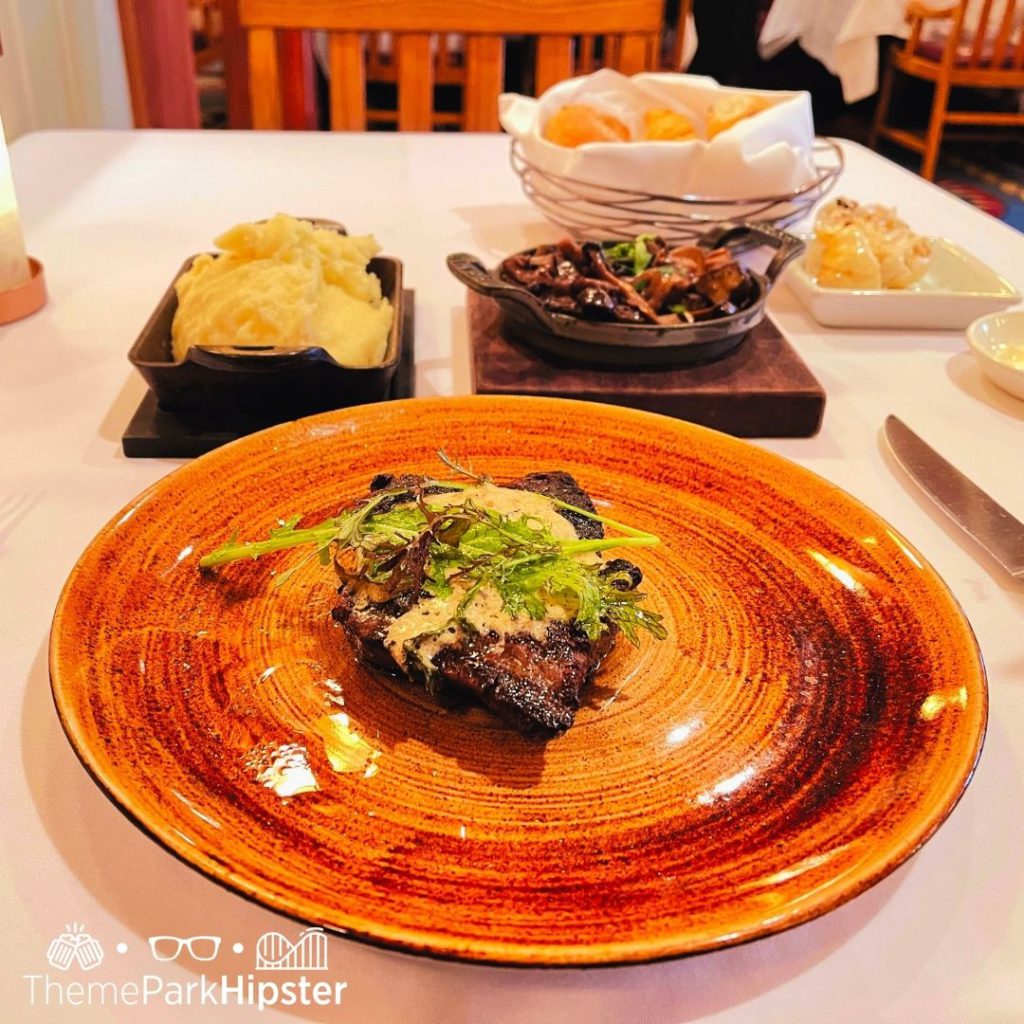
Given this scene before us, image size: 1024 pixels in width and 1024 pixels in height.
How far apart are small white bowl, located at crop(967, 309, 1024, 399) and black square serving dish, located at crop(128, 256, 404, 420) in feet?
2.80

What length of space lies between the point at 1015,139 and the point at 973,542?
20.0ft

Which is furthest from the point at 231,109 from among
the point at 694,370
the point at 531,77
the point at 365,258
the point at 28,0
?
the point at 694,370

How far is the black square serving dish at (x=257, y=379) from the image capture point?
1.12 meters

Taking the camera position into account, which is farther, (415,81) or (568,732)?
(415,81)

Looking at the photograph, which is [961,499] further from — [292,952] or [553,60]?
[553,60]

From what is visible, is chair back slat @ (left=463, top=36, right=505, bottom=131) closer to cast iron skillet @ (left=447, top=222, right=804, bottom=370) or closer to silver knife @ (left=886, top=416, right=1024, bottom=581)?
cast iron skillet @ (left=447, top=222, right=804, bottom=370)

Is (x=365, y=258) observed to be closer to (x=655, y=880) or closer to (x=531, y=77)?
(x=655, y=880)

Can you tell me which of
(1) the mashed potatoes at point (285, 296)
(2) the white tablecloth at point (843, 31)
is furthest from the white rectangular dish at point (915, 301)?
(2) the white tablecloth at point (843, 31)

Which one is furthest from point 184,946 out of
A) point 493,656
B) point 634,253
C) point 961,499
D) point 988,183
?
point 988,183

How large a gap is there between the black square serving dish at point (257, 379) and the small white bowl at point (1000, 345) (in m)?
0.85

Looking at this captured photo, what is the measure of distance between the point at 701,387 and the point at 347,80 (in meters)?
1.91

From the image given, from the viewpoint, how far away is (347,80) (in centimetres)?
269

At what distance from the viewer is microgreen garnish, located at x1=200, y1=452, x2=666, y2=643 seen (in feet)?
2.66

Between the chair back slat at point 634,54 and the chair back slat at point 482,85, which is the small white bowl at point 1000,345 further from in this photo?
the chair back slat at point 482,85
